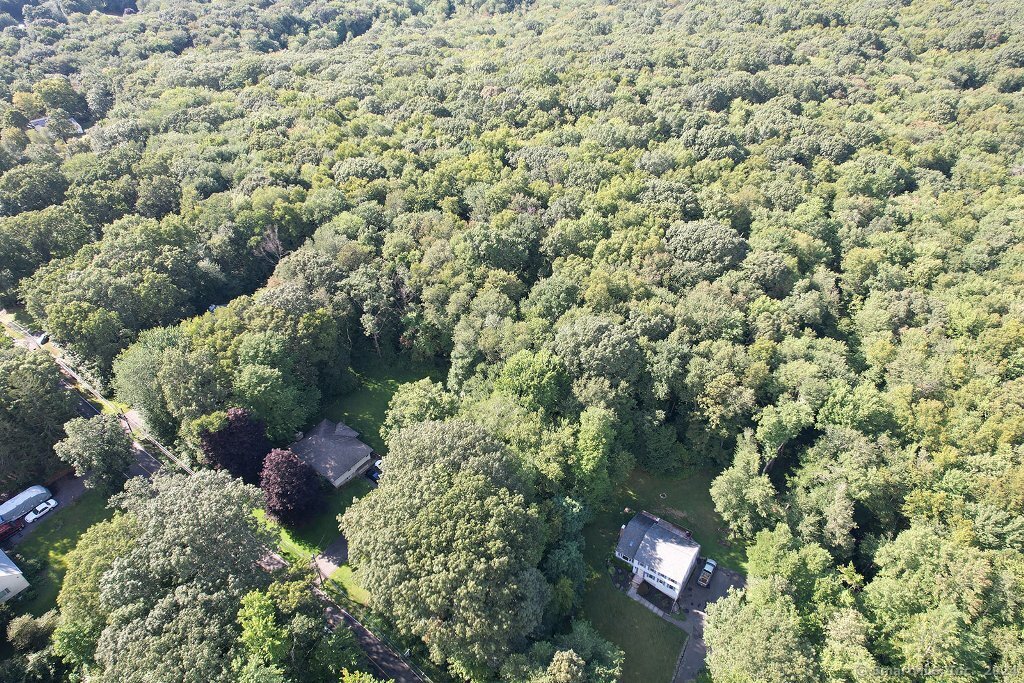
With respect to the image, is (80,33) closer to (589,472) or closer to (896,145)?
(589,472)

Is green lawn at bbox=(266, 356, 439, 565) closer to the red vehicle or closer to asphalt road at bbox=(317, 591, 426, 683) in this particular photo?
asphalt road at bbox=(317, 591, 426, 683)

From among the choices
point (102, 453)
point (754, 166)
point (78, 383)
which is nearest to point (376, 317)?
point (102, 453)

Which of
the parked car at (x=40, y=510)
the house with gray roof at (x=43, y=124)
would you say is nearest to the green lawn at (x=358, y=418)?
the parked car at (x=40, y=510)

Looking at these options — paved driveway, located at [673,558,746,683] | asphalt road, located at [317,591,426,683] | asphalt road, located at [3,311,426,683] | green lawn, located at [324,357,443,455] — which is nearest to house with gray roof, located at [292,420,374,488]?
green lawn, located at [324,357,443,455]

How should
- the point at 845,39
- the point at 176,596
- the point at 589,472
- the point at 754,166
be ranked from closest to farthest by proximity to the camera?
the point at 176,596 → the point at 589,472 → the point at 754,166 → the point at 845,39

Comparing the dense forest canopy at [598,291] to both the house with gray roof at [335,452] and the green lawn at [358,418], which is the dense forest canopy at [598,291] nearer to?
the green lawn at [358,418]

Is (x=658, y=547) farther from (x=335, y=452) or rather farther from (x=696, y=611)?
(x=335, y=452)
